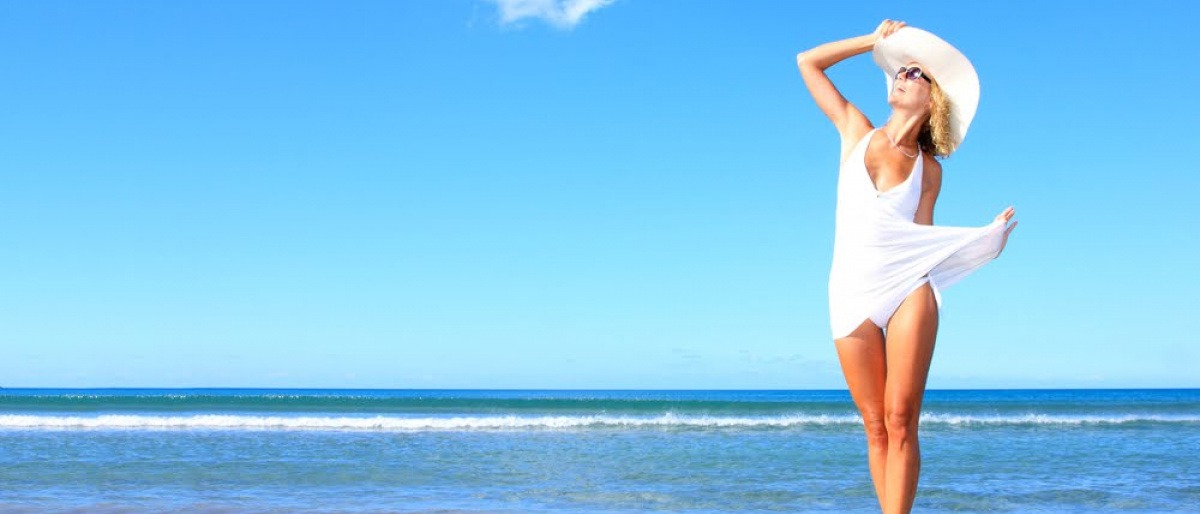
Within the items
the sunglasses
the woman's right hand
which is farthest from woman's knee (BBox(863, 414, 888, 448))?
the woman's right hand

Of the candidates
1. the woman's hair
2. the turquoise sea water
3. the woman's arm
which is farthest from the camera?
the turquoise sea water

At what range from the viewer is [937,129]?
3.28 m

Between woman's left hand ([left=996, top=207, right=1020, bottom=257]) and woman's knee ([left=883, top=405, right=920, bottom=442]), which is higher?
woman's left hand ([left=996, top=207, right=1020, bottom=257])

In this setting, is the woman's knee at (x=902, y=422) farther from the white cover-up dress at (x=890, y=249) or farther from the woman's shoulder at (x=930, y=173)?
the woman's shoulder at (x=930, y=173)

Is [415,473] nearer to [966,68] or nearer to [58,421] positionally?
[966,68]

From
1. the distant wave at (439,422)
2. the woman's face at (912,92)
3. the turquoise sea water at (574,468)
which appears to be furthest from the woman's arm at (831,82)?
the distant wave at (439,422)

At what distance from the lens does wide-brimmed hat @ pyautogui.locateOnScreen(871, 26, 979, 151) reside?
10.4 ft

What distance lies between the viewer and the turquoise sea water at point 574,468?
8.30 meters

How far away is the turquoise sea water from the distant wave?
251 millimetres

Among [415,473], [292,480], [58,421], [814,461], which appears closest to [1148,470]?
[814,461]

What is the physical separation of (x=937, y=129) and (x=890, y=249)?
434mm

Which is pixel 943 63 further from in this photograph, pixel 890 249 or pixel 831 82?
pixel 890 249

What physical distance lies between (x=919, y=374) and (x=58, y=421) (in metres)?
21.1

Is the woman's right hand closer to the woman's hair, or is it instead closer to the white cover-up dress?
the woman's hair
